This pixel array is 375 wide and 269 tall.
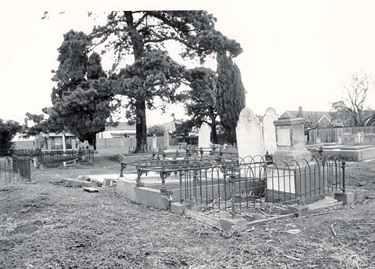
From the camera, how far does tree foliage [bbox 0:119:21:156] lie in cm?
3109

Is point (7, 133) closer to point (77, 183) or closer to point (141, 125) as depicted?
point (141, 125)

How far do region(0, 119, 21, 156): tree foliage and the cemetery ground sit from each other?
26.8 meters

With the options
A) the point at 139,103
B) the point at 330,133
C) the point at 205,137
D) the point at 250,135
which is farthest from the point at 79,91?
the point at 330,133

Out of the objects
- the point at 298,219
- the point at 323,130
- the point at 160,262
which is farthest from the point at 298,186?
the point at 323,130

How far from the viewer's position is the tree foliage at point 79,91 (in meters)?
21.1

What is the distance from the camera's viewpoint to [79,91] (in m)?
21.0

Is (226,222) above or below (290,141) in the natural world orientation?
below

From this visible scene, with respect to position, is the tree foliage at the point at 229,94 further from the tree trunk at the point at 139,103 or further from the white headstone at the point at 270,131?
the white headstone at the point at 270,131

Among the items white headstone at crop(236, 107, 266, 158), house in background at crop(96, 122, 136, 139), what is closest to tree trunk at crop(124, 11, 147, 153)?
white headstone at crop(236, 107, 266, 158)

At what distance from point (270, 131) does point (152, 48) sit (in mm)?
13686

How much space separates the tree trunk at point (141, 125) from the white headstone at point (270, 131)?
39.7 ft

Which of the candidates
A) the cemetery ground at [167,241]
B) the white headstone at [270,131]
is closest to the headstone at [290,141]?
the cemetery ground at [167,241]

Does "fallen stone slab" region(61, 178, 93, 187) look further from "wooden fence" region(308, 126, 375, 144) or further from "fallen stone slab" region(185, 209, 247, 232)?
"wooden fence" region(308, 126, 375, 144)

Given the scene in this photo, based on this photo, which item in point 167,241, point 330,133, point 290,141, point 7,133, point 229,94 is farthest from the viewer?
point 330,133
